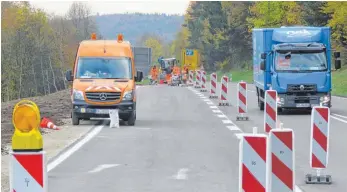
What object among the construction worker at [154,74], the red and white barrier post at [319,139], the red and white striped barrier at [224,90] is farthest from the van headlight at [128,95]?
the construction worker at [154,74]

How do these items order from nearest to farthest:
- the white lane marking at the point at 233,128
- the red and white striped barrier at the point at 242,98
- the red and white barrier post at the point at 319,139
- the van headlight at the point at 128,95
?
the red and white barrier post at the point at 319,139
the white lane marking at the point at 233,128
the van headlight at the point at 128,95
the red and white striped barrier at the point at 242,98

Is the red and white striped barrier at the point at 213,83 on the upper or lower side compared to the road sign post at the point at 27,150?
lower

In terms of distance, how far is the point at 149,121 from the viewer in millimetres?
25188

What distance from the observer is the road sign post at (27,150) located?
726 centimetres

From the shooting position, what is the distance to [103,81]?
78.2ft

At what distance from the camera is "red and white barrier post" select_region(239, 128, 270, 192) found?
7754mm

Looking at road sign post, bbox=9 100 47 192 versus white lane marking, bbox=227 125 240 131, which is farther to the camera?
white lane marking, bbox=227 125 240 131

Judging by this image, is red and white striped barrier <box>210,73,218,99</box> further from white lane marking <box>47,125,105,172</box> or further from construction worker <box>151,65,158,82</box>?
construction worker <box>151,65,158,82</box>

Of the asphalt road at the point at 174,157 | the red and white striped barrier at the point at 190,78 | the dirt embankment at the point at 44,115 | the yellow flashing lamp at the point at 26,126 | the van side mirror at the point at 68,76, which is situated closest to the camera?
the yellow flashing lamp at the point at 26,126

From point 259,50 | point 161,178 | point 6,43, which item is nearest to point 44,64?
point 6,43

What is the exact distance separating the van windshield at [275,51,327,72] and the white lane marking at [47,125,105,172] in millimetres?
7835

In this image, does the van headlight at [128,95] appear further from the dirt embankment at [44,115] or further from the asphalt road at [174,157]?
the dirt embankment at [44,115]

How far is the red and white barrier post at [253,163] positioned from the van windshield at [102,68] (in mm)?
16418

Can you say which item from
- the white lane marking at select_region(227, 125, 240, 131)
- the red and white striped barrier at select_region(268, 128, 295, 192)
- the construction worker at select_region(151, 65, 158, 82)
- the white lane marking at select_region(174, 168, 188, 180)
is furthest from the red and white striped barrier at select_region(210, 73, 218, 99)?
the construction worker at select_region(151, 65, 158, 82)
